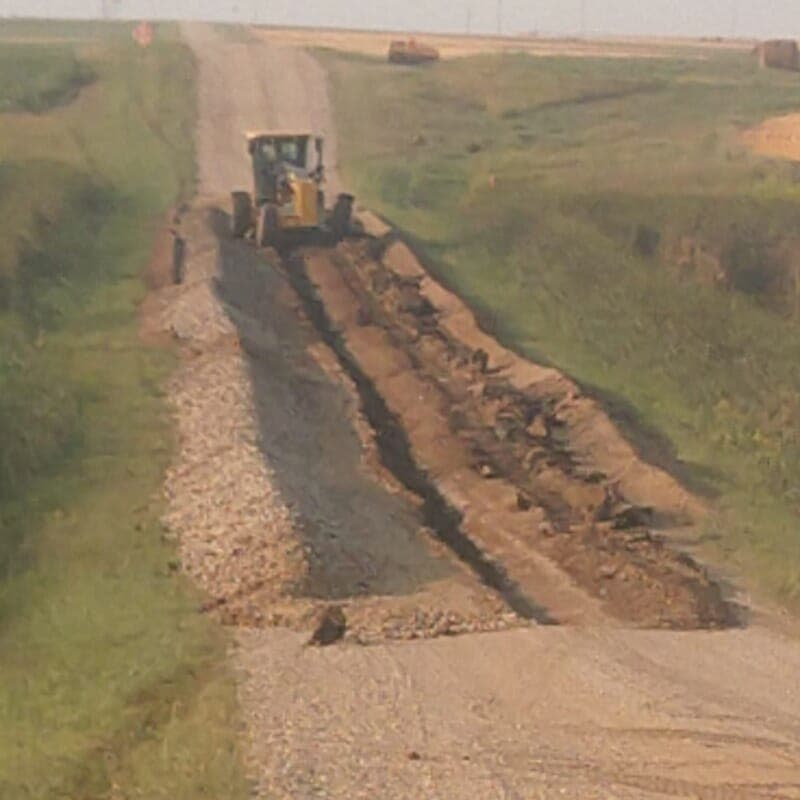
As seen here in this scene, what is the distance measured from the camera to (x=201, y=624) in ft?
51.9

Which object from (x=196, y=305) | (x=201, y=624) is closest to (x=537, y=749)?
(x=201, y=624)

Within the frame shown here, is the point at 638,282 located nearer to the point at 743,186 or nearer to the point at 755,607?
the point at 743,186

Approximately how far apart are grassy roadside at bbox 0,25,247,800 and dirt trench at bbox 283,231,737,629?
11.5 ft

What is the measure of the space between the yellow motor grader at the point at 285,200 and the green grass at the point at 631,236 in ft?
7.82

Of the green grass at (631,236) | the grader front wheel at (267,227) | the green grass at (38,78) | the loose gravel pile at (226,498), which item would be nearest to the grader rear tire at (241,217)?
the grader front wheel at (267,227)

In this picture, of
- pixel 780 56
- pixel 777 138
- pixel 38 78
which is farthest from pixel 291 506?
pixel 780 56

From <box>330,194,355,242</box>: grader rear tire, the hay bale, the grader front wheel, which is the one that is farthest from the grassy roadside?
the hay bale

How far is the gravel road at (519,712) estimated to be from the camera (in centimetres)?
1218

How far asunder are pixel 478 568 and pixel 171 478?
3931mm

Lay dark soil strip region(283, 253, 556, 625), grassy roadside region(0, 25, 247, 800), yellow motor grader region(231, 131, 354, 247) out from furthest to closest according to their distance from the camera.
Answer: yellow motor grader region(231, 131, 354, 247), dark soil strip region(283, 253, 556, 625), grassy roadside region(0, 25, 247, 800)

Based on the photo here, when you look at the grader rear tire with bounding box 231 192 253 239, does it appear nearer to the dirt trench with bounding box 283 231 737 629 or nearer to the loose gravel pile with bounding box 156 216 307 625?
the dirt trench with bounding box 283 231 737 629

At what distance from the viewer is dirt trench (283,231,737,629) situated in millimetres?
18047

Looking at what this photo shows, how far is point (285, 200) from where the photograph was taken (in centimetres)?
4009

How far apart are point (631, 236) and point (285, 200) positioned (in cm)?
805
